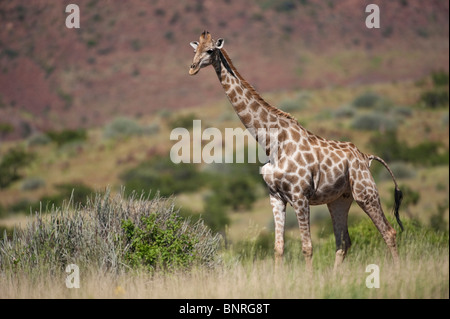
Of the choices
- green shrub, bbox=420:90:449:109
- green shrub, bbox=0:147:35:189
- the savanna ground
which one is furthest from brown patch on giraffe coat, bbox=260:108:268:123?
green shrub, bbox=420:90:449:109

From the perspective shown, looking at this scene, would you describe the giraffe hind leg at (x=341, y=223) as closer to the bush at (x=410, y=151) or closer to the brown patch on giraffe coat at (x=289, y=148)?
the brown patch on giraffe coat at (x=289, y=148)

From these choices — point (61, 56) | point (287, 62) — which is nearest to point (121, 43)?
point (61, 56)

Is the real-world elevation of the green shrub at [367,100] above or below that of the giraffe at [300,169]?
above

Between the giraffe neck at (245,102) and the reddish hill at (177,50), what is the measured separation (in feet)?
Answer: 178

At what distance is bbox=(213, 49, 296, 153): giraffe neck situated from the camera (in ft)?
31.4

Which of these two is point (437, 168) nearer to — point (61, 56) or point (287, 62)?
point (287, 62)

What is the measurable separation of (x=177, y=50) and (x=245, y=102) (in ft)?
202

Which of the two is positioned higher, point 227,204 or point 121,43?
point 121,43

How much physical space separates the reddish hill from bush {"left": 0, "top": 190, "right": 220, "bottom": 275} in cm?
5394

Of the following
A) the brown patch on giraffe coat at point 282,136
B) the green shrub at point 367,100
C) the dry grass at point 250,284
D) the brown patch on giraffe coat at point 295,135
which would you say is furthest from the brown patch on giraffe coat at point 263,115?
the green shrub at point 367,100

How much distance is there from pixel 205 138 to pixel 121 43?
3005cm

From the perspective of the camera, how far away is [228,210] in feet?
114

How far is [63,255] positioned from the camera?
9.14m

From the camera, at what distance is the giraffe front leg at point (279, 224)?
30.0 ft
